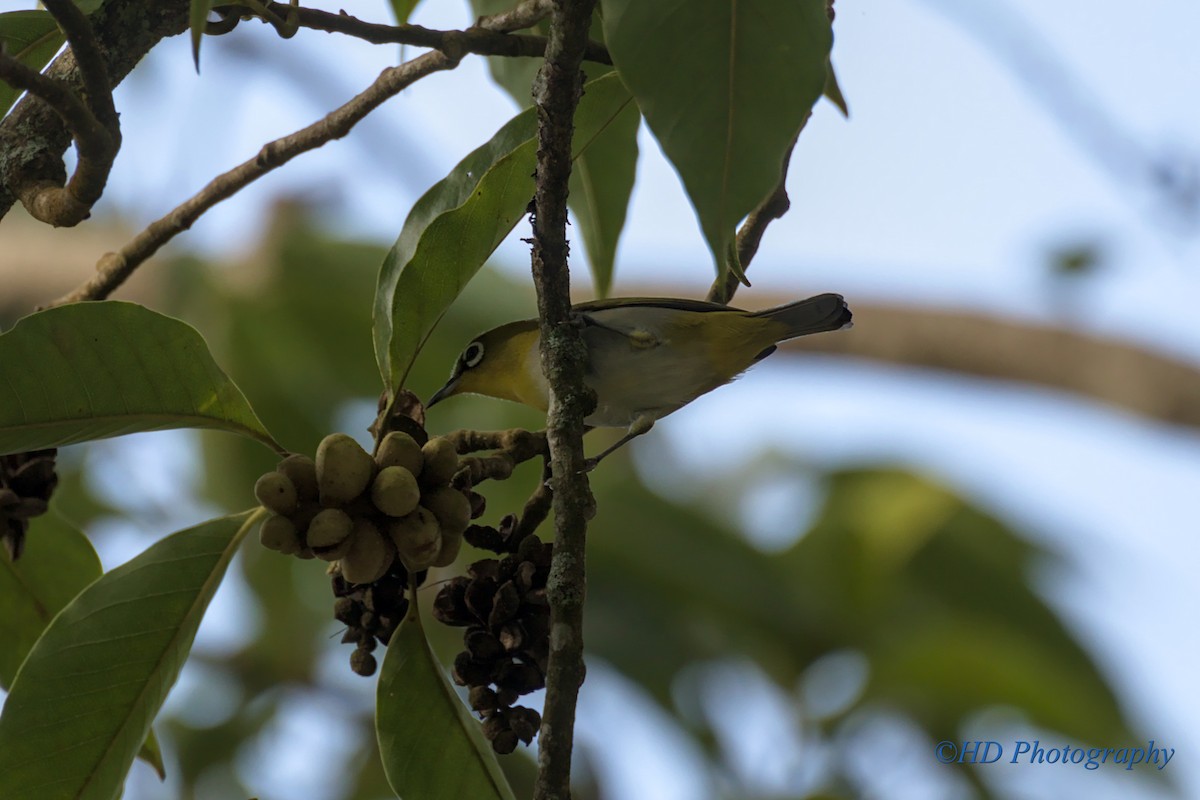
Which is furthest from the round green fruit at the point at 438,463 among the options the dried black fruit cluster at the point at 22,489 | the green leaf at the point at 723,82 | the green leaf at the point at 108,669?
the dried black fruit cluster at the point at 22,489

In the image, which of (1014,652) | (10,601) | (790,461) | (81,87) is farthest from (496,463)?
(790,461)

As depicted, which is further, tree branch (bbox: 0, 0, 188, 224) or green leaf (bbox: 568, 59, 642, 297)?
green leaf (bbox: 568, 59, 642, 297)

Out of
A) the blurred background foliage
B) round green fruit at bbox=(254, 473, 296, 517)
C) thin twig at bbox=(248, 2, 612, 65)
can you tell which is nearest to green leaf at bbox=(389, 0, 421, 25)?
thin twig at bbox=(248, 2, 612, 65)

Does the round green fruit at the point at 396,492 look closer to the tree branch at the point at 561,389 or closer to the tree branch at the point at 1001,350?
the tree branch at the point at 561,389

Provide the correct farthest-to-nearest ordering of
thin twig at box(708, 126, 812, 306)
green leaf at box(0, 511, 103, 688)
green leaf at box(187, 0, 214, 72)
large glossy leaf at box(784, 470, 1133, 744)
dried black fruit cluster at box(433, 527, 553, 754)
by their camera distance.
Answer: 1. large glossy leaf at box(784, 470, 1133, 744)
2. green leaf at box(0, 511, 103, 688)
3. thin twig at box(708, 126, 812, 306)
4. dried black fruit cluster at box(433, 527, 553, 754)
5. green leaf at box(187, 0, 214, 72)

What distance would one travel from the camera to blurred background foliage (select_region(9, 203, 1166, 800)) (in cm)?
461

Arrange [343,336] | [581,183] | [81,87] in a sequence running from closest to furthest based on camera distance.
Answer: [81,87] → [581,183] → [343,336]

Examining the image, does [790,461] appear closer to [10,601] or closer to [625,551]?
[625,551]

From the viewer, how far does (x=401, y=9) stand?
262 cm

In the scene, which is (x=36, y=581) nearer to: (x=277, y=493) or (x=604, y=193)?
(x=277, y=493)

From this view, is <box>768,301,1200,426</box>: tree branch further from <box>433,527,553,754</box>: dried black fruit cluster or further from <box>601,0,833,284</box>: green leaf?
<box>601,0,833,284</box>: green leaf

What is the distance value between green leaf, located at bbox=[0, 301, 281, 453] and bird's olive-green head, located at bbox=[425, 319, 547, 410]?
1147 mm

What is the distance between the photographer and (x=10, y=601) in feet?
7.39

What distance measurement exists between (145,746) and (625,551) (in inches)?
143
